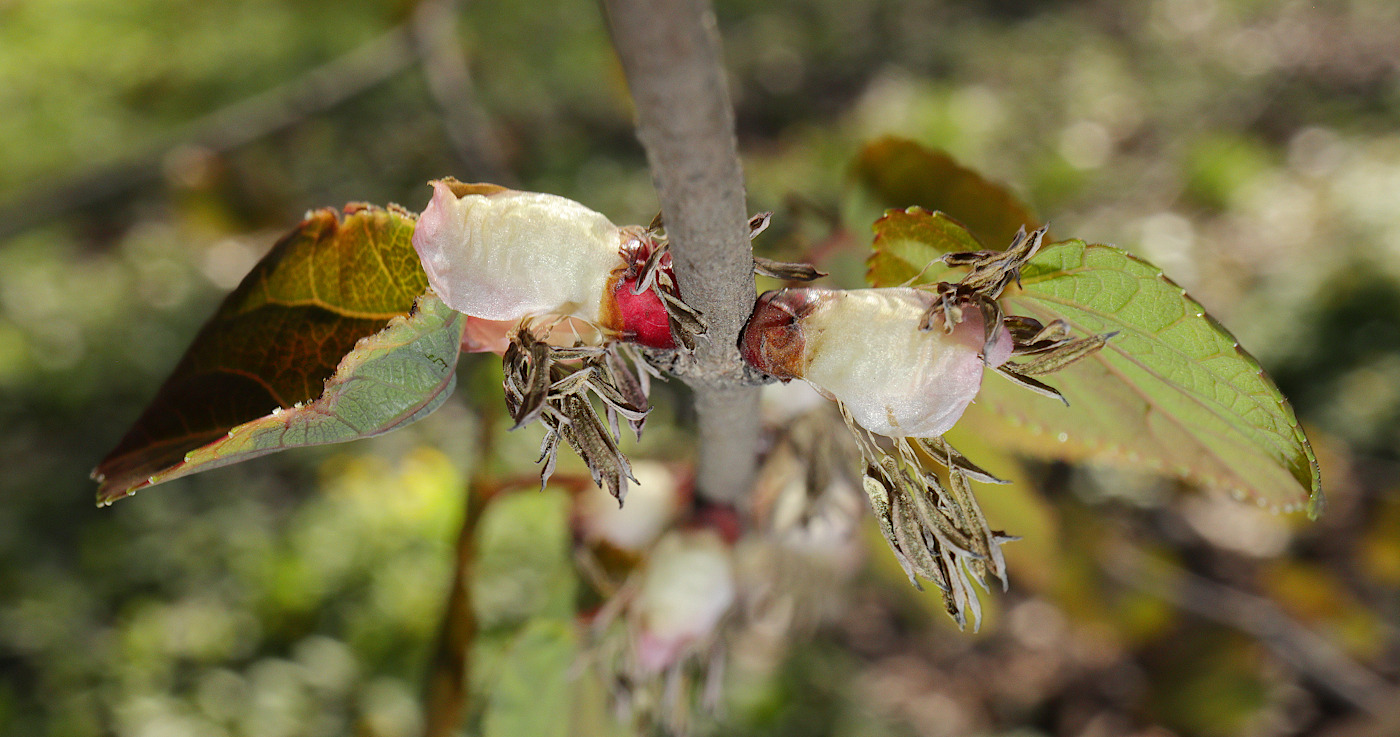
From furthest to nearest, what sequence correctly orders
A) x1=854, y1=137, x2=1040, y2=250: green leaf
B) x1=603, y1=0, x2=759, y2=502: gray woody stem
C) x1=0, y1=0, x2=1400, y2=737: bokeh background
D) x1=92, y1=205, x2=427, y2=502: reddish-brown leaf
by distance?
x1=0, y1=0, x2=1400, y2=737: bokeh background
x1=854, y1=137, x2=1040, y2=250: green leaf
x1=92, y1=205, x2=427, y2=502: reddish-brown leaf
x1=603, y1=0, x2=759, y2=502: gray woody stem

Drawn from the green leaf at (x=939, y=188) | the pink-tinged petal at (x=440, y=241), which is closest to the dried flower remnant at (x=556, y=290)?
the pink-tinged petal at (x=440, y=241)

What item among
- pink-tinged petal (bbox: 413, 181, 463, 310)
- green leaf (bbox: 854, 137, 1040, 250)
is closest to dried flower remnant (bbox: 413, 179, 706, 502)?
pink-tinged petal (bbox: 413, 181, 463, 310)

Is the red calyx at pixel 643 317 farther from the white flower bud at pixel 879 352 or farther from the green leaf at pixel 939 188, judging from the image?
the green leaf at pixel 939 188

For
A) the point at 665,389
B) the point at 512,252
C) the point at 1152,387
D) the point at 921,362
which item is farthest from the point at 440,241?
the point at 665,389

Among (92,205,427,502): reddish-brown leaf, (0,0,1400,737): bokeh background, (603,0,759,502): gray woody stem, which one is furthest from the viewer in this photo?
(0,0,1400,737): bokeh background

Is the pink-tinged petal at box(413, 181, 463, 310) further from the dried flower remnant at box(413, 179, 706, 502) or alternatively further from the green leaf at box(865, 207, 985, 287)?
the green leaf at box(865, 207, 985, 287)

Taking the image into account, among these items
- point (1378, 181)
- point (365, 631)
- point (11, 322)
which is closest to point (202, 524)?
point (365, 631)
